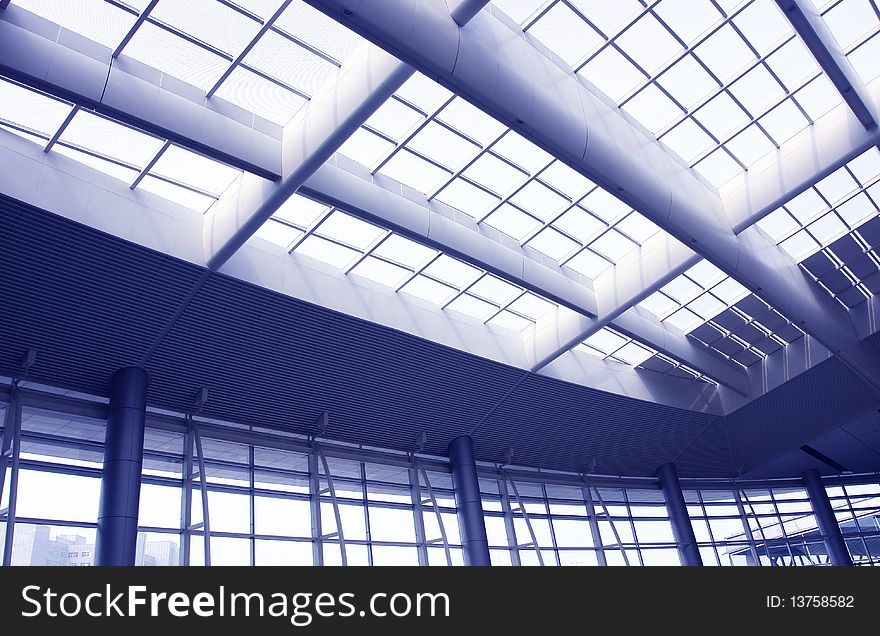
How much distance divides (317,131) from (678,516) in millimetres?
24586

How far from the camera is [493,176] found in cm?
1827

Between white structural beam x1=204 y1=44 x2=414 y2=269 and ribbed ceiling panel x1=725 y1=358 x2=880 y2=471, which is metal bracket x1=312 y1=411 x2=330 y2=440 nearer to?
white structural beam x1=204 y1=44 x2=414 y2=269

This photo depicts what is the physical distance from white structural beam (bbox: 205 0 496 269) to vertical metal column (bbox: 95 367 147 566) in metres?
4.03

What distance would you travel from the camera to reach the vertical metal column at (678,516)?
31734 mm

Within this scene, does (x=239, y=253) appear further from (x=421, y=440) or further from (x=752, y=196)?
(x=752, y=196)

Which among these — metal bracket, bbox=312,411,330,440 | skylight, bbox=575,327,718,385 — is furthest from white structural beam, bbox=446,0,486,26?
skylight, bbox=575,327,718,385

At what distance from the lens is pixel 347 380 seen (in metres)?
22.0

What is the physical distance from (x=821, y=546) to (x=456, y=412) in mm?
21483

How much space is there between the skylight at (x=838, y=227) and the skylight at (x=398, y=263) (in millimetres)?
7175

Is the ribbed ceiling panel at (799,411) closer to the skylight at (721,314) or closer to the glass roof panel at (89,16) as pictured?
the skylight at (721,314)

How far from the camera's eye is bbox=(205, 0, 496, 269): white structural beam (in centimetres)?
1345
